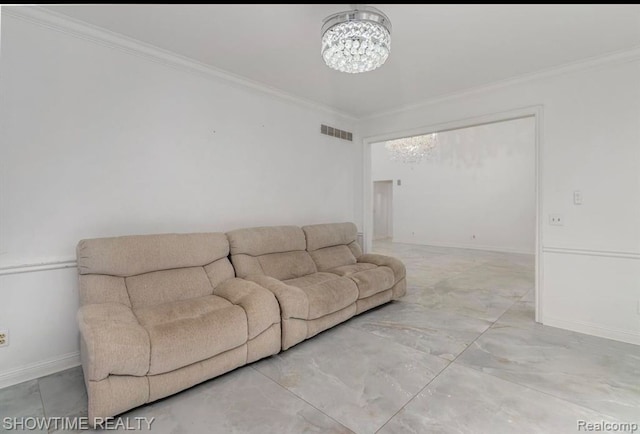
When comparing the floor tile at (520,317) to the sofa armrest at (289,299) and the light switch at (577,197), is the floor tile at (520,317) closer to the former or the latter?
the light switch at (577,197)

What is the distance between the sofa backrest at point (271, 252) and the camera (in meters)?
2.92

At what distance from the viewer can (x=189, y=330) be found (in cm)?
188

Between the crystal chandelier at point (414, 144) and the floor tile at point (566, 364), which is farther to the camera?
the crystal chandelier at point (414, 144)

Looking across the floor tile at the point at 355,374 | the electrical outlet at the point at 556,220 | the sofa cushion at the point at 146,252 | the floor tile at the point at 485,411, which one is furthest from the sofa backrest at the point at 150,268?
the electrical outlet at the point at 556,220

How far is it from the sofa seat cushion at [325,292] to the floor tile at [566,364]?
105cm

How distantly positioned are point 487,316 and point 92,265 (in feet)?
12.1

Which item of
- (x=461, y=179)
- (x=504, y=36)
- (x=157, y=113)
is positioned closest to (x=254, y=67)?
(x=157, y=113)

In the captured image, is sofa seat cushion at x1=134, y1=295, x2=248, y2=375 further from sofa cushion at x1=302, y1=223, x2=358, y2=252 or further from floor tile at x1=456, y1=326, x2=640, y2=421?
floor tile at x1=456, y1=326, x2=640, y2=421

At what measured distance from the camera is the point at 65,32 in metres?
2.26

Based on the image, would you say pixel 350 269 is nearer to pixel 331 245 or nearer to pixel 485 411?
pixel 331 245

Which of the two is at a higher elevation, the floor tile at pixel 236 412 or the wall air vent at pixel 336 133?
the wall air vent at pixel 336 133

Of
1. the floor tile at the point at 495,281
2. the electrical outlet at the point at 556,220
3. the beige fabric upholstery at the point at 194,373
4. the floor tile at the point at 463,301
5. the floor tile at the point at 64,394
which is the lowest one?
the floor tile at the point at 64,394

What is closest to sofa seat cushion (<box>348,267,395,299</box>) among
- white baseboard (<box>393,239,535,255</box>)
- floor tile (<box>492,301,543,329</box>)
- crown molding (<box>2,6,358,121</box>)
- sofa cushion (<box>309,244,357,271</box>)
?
sofa cushion (<box>309,244,357,271</box>)

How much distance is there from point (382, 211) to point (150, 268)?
361 inches
